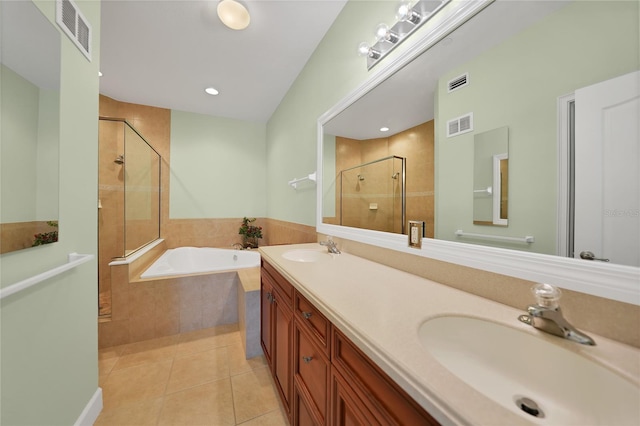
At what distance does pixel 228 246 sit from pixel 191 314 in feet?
4.68

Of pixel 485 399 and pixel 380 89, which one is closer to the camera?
pixel 485 399

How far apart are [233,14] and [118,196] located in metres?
2.23

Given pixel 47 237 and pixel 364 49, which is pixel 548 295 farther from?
pixel 47 237

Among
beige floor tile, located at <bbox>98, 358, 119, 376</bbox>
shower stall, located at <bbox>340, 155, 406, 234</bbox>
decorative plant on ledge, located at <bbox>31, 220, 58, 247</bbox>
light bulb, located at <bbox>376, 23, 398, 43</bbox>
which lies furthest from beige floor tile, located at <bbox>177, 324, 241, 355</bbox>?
light bulb, located at <bbox>376, 23, 398, 43</bbox>

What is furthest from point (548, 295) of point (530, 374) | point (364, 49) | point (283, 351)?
point (364, 49)

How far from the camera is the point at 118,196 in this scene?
8.27ft

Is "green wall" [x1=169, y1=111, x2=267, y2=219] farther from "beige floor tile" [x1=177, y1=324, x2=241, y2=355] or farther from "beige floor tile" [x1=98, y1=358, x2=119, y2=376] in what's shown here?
"beige floor tile" [x1=98, y1=358, x2=119, y2=376]

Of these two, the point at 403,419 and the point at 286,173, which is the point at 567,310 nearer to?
the point at 403,419

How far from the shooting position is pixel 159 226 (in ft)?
10.6

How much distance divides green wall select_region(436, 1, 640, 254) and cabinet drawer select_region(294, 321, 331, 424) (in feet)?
2.41

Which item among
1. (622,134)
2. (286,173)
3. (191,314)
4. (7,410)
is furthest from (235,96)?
(622,134)

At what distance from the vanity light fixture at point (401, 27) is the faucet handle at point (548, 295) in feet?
3.54

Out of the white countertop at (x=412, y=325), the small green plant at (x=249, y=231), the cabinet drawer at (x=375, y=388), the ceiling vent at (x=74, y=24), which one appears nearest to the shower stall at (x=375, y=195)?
the white countertop at (x=412, y=325)

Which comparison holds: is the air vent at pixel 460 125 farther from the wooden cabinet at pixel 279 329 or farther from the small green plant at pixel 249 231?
the small green plant at pixel 249 231
